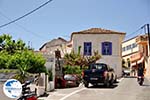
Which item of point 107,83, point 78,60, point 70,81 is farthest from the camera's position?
point 78,60

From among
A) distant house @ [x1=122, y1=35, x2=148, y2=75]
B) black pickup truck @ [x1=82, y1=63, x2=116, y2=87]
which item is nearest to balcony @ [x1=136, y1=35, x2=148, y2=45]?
distant house @ [x1=122, y1=35, x2=148, y2=75]

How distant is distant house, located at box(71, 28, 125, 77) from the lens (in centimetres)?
5062

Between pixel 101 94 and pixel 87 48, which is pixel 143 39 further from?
pixel 101 94

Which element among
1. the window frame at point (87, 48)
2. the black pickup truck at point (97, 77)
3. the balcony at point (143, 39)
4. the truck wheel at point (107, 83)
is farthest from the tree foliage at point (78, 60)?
the balcony at point (143, 39)

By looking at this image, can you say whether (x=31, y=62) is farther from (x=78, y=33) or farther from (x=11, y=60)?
(x=78, y=33)

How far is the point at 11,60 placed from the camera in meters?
28.7

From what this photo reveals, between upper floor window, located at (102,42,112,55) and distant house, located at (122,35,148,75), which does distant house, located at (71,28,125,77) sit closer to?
upper floor window, located at (102,42,112,55)

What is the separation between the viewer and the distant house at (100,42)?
50.6m

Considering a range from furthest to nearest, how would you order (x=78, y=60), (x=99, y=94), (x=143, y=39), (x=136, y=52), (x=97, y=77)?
(x=136, y=52)
(x=143, y=39)
(x=78, y=60)
(x=97, y=77)
(x=99, y=94)

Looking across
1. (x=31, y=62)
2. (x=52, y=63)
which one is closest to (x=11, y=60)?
(x=31, y=62)

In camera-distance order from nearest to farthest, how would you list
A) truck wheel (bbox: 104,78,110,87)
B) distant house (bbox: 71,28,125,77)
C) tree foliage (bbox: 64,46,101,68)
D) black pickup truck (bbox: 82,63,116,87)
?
black pickup truck (bbox: 82,63,116,87) → truck wheel (bbox: 104,78,110,87) → tree foliage (bbox: 64,46,101,68) → distant house (bbox: 71,28,125,77)

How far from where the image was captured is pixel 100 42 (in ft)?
168

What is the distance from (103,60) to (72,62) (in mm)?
7206

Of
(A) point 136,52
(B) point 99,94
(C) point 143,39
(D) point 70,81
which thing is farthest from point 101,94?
(A) point 136,52
